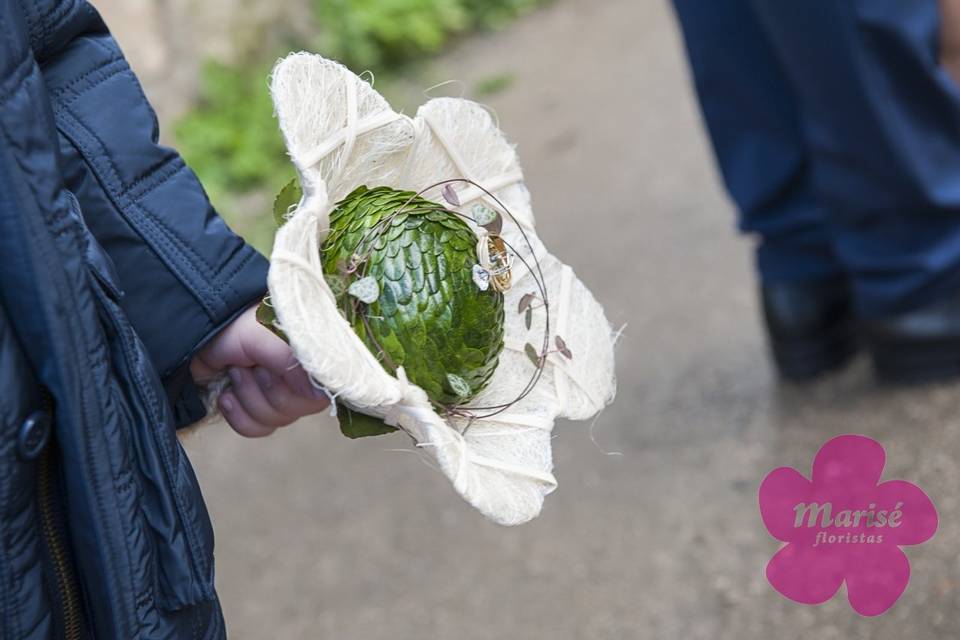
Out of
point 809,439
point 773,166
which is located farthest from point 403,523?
point 773,166

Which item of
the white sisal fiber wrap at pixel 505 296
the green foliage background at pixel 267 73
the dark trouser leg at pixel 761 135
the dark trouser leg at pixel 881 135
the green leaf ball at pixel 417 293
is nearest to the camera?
the white sisal fiber wrap at pixel 505 296

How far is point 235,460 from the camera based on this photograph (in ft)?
8.41

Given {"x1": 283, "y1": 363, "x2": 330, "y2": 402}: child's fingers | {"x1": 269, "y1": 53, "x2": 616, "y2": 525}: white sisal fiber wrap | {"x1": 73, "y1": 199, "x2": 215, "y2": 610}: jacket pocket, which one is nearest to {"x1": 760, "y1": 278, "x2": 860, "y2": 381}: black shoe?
{"x1": 269, "y1": 53, "x2": 616, "y2": 525}: white sisal fiber wrap

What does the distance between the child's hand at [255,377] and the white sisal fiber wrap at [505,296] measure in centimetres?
20

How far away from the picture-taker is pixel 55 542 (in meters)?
0.94

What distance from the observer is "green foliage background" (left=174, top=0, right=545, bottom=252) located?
148 inches

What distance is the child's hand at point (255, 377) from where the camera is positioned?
1.13 metres

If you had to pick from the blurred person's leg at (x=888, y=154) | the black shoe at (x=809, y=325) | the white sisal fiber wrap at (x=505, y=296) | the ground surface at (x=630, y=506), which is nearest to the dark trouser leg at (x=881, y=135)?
the blurred person's leg at (x=888, y=154)

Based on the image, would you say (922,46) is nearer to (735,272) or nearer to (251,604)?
(735,272)

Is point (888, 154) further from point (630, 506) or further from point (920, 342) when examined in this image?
point (630, 506)

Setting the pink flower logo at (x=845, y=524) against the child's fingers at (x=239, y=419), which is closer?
the pink flower logo at (x=845, y=524)

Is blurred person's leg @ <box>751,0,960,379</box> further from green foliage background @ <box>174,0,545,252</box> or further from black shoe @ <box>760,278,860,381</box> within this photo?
green foliage background @ <box>174,0,545,252</box>

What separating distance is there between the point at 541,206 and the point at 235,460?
1.18 m

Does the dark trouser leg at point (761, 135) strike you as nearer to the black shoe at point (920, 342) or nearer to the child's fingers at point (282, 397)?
the black shoe at point (920, 342)
